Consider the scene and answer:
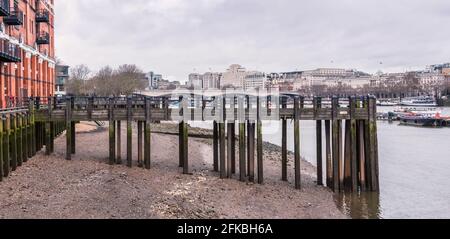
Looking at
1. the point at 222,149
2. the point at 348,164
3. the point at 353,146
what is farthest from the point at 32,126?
the point at 353,146

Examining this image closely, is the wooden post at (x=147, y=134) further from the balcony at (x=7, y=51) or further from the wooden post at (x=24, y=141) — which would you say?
the balcony at (x=7, y=51)

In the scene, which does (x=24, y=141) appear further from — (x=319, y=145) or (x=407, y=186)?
(x=407, y=186)

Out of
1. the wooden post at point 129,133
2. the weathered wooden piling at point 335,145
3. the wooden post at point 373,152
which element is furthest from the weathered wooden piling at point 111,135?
the wooden post at point 373,152

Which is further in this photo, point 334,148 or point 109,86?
point 109,86

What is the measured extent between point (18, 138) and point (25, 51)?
2220cm

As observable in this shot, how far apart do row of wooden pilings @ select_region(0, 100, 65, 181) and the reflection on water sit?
14470 mm

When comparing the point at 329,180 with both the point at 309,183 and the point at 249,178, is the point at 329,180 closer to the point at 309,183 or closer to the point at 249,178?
the point at 309,183

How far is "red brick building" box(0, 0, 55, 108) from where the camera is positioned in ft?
112

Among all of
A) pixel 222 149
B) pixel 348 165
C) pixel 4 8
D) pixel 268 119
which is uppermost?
pixel 4 8

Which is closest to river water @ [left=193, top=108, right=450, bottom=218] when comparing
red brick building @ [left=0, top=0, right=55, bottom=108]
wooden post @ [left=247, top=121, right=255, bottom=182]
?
wooden post @ [left=247, top=121, right=255, bottom=182]

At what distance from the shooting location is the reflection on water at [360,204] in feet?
65.6

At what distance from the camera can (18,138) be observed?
22.0 meters

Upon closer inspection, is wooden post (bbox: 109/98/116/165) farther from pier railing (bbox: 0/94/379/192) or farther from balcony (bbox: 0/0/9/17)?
balcony (bbox: 0/0/9/17)
